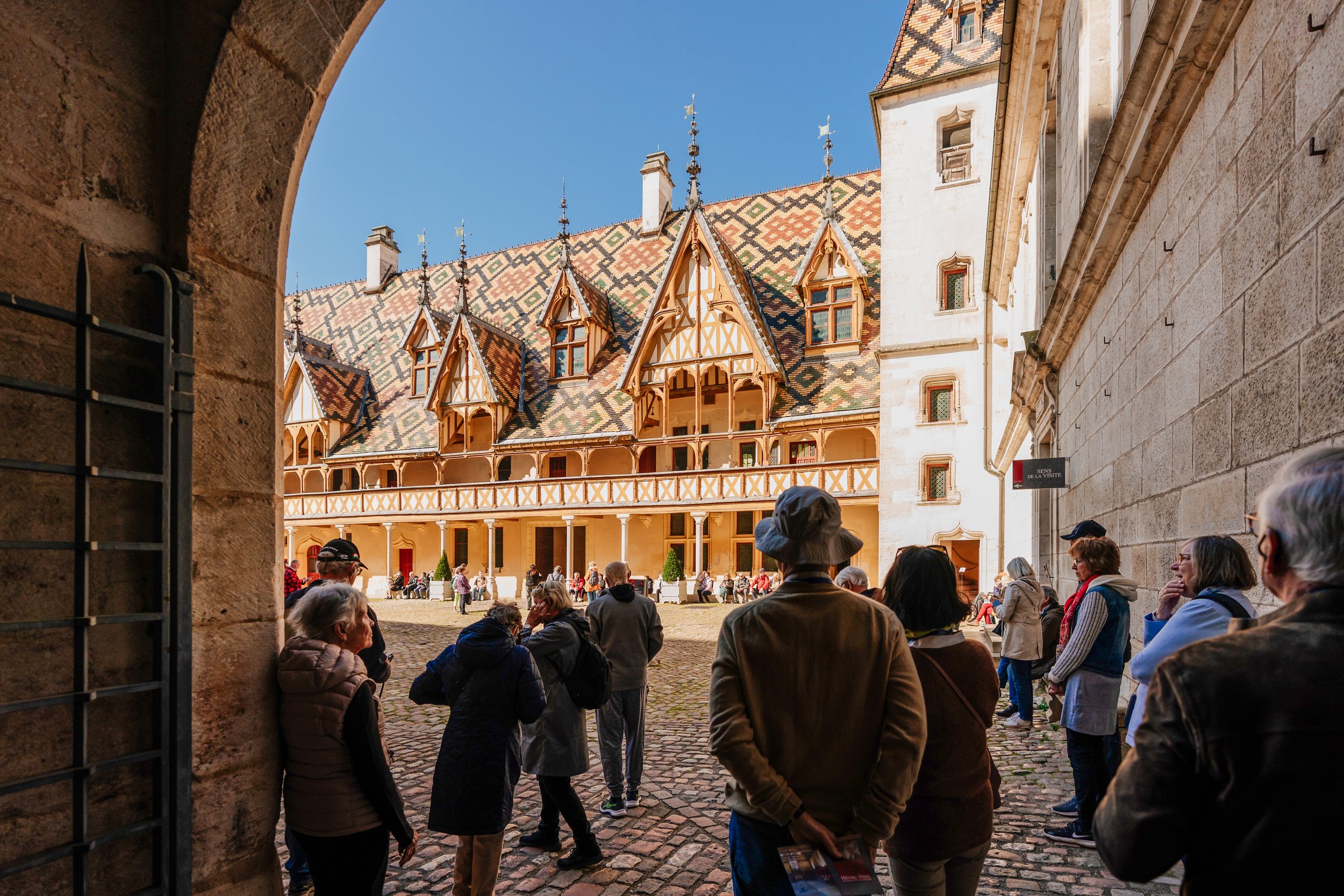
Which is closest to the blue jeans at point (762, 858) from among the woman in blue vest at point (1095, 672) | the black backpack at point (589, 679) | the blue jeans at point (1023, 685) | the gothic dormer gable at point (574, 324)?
the black backpack at point (589, 679)

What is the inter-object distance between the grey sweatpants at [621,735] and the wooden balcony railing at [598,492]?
14485 mm

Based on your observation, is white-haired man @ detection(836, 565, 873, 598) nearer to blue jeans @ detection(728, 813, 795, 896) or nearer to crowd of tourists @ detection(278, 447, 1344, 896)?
crowd of tourists @ detection(278, 447, 1344, 896)

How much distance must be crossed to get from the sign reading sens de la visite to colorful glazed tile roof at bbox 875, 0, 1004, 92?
13.2 m

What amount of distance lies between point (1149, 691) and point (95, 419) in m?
2.58

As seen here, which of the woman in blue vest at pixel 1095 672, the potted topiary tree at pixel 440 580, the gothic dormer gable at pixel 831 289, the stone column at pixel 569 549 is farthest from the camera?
the potted topiary tree at pixel 440 580

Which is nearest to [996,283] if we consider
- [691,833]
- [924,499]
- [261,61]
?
[924,499]

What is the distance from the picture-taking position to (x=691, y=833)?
169 inches

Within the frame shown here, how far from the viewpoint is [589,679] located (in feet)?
12.6

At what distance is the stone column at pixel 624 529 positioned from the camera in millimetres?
22094

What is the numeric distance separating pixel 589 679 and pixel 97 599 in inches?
Answer: 87.0

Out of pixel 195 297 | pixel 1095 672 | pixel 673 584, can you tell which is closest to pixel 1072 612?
pixel 1095 672

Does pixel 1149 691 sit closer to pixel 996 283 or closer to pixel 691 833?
pixel 691 833

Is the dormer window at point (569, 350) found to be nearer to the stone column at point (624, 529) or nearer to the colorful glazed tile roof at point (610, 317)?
the colorful glazed tile roof at point (610, 317)

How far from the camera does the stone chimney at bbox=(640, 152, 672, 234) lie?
91.0 ft
